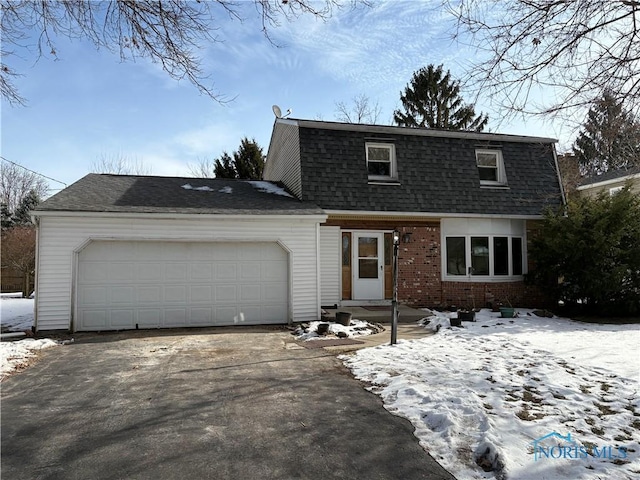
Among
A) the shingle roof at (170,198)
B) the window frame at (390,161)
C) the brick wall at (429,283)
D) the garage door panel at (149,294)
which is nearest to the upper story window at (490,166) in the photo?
the brick wall at (429,283)

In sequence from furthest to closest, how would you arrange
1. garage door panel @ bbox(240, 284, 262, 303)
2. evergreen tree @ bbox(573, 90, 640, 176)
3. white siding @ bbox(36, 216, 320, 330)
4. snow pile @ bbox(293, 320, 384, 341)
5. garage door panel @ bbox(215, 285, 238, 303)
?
garage door panel @ bbox(240, 284, 262, 303)
garage door panel @ bbox(215, 285, 238, 303)
white siding @ bbox(36, 216, 320, 330)
snow pile @ bbox(293, 320, 384, 341)
evergreen tree @ bbox(573, 90, 640, 176)

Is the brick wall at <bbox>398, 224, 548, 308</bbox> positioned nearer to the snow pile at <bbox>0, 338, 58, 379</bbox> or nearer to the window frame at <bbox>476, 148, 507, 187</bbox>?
the window frame at <bbox>476, 148, 507, 187</bbox>

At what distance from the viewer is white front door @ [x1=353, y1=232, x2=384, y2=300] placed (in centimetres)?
1248

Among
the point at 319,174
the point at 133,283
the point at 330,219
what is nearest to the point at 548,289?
the point at 330,219

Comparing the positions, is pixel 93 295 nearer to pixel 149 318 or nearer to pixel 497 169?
pixel 149 318

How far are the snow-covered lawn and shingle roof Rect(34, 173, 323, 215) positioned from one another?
16.1 ft

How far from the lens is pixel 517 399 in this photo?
4797 mm

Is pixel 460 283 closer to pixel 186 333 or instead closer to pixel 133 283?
pixel 186 333

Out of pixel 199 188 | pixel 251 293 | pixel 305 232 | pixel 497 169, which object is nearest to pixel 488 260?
pixel 497 169

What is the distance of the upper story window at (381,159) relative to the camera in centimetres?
1279

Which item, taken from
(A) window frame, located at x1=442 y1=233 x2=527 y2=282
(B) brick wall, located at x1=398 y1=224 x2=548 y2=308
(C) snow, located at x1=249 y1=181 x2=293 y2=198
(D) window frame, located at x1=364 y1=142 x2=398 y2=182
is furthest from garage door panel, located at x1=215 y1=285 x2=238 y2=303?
Result: (A) window frame, located at x1=442 y1=233 x2=527 y2=282

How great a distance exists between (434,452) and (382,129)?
10.7 metres

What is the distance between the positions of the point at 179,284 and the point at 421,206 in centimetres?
714

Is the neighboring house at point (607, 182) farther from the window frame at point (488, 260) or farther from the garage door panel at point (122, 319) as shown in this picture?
the garage door panel at point (122, 319)
